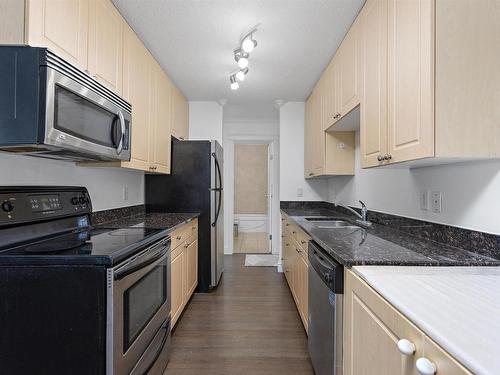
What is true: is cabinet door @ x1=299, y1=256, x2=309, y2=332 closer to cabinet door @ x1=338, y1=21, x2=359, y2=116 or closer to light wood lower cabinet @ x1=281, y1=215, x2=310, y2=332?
light wood lower cabinet @ x1=281, y1=215, x2=310, y2=332

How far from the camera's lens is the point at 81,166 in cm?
188

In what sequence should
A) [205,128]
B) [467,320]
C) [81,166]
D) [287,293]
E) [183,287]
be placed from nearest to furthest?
1. [467,320]
2. [81,166]
3. [183,287]
4. [287,293]
5. [205,128]

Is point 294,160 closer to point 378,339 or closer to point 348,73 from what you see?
point 348,73

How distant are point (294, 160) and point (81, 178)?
264 centimetres

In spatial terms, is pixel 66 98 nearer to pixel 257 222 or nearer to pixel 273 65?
pixel 273 65

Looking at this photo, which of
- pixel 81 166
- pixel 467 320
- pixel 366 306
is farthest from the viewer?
pixel 81 166

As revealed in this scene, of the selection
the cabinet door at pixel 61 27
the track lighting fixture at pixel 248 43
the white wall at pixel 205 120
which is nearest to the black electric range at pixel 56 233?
the cabinet door at pixel 61 27

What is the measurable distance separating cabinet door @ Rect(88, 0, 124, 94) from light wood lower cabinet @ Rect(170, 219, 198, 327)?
1.19 m

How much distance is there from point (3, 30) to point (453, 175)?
216 cm

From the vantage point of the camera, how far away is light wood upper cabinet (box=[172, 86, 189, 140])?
3157 millimetres

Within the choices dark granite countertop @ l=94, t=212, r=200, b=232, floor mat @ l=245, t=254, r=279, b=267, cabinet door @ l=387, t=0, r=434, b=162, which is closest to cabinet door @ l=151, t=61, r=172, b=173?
dark granite countertop @ l=94, t=212, r=200, b=232

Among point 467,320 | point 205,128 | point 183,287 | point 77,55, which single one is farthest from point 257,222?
point 467,320

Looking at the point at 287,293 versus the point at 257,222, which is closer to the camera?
the point at 287,293

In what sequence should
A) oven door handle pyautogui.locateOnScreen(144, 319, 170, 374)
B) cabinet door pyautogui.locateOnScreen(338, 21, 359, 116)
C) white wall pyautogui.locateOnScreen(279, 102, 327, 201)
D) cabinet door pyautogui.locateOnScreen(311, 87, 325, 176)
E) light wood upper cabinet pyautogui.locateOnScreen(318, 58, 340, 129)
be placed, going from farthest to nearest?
white wall pyautogui.locateOnScreen(279, 102, 327, 201), cabinet door pyautogui.locateOnScreen(311, 87, 325, 176), light wood upper cabinet pyautogui.locateOnScreen(318, 58, 340, 129), cabinet door pyautogui.locateOnScreen(338, 21, 359, 116), oven door handle pyautogui.locateOnScreen(144, 319, 170, 374)
